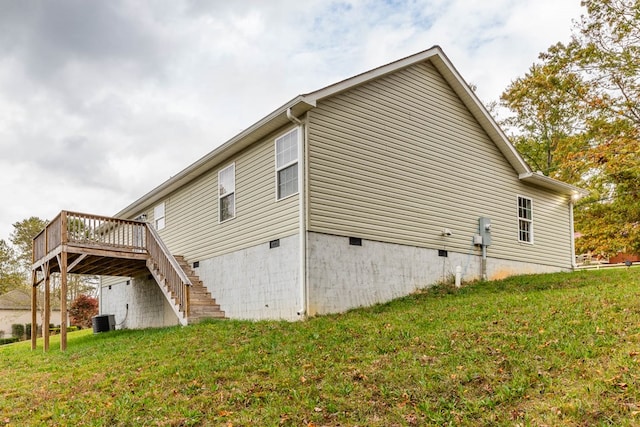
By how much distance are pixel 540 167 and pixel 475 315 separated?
21932 millimetres

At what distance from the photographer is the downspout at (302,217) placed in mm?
9891

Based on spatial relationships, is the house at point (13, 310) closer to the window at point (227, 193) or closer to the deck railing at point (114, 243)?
the deck railing at point (114, 243)

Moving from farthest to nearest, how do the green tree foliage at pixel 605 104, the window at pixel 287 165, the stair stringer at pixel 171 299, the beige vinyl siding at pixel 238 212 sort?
1. the green tree foliage at pixel 605 104
2. the stair stringer at pixel 171 299
3. the beige vinyl siding at pixel 238 212
4. the window at pixel 287 165

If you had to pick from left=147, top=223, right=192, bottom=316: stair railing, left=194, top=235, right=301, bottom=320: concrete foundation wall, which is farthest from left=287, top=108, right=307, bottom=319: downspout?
left=147, top=223, right=192, bottom=316: stair railing

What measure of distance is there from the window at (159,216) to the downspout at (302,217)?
850cm

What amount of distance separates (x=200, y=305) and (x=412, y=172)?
21.4 feet

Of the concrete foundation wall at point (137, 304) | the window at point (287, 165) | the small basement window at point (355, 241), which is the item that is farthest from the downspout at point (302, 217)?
the concrete foundation wall at point (137, 304)

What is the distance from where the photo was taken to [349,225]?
35.4 feet

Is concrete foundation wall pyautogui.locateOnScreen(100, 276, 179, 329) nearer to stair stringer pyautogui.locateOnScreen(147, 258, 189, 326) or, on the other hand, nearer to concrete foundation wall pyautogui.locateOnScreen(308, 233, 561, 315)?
stair stringer pyautogui.locateOnScreen(147, 258, 189, 326)

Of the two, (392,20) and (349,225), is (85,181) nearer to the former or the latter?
(392,20)

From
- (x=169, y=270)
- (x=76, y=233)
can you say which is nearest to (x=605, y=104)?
(x=169, y=270)

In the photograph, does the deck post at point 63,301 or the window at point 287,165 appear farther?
the deck post at point 63,301

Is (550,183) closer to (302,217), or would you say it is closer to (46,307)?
(302,217)

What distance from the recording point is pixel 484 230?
13.8m
